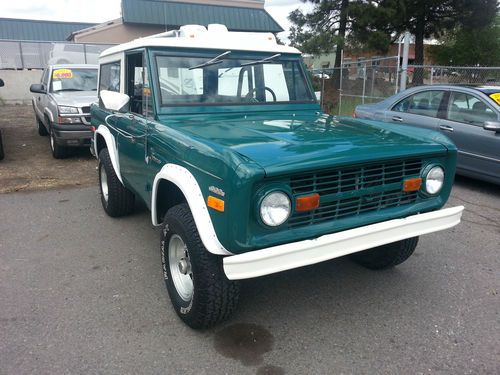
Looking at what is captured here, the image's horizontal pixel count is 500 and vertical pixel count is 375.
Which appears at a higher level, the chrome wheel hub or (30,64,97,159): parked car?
(30,64,97,159): parked car

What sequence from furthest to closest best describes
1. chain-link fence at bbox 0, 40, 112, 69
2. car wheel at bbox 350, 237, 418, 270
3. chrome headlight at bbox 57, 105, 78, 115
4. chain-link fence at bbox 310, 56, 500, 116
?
chain-link fence at bbox 0, 40, 112, 69, chain-link fence at bbox 310, 56, 500, 116, chrome headlight at bbox 57, 105, 78, 115, car wheel at bbox 350, 237, 418, 270

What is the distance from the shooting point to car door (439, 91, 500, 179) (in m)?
5.92

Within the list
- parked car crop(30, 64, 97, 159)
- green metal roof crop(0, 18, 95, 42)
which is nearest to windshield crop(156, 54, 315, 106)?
parked car crop(30, 64, 97, 159)

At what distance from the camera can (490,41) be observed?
32.2 metres

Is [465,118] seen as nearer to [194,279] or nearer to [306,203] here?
[306,203]

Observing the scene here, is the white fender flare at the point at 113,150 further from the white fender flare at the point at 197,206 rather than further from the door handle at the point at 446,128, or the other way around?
the door handle at the point at 446,128

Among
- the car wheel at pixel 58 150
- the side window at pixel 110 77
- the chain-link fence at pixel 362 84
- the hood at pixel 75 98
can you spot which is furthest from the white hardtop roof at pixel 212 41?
the chain-link fence at pixel 362 84

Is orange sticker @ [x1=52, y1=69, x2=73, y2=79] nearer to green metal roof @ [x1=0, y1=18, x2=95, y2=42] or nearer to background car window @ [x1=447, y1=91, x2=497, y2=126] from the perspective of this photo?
background car window @ [x1=447, y1=91, x2=497, y2=126]

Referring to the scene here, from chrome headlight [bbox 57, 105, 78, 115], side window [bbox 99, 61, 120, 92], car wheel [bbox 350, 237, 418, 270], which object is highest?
side window [bbox 99, 61, 120, 92]

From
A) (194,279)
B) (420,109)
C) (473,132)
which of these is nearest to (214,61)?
(194,279)

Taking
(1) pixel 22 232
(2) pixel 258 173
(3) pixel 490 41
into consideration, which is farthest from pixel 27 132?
(3) pixel 490 41

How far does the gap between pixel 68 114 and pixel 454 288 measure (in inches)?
263

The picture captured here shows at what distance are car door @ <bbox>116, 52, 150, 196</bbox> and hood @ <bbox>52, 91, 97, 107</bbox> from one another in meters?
4.11

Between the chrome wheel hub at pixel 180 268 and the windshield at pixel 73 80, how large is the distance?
22.4 ft
